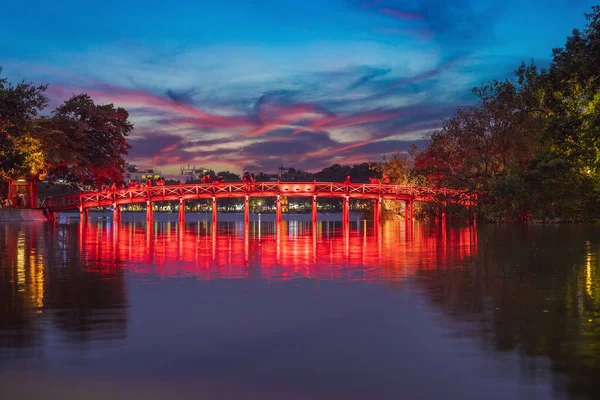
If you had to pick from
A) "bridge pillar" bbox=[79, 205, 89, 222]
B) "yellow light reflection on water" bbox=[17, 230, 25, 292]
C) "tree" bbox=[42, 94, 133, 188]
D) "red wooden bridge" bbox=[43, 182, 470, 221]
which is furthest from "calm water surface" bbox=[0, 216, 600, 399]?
"bridge pillar" bbox=[79, 205, 89, 222]

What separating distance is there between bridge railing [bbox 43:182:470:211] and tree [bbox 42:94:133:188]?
2358mm

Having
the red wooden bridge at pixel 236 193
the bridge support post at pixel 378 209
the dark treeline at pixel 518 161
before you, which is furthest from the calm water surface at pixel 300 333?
the bridge support post at pixel 378 209

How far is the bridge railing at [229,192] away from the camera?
86750mm

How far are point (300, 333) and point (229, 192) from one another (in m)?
85.8

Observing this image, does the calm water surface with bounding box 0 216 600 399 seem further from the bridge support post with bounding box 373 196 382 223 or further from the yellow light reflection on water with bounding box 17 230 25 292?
the bridge support post with bounding box 373 196 382 223

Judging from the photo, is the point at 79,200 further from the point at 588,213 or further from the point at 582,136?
the point at 582,136

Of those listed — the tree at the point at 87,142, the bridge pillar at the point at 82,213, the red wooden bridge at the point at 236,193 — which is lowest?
the bridge pillar at the point at 82,213

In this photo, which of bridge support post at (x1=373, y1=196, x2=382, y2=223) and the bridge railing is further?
bridge support post at (x1=373, y1=196, x2=382, y2=223)

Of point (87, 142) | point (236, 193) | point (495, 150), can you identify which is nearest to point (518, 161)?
point (495, 150)

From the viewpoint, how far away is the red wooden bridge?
86875 millimetres

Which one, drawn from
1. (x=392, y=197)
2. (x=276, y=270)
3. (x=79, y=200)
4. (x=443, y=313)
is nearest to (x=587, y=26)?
(x=276, y=270)

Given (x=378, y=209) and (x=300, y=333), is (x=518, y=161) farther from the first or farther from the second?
(x=300, y=333)

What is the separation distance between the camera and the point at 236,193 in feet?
313

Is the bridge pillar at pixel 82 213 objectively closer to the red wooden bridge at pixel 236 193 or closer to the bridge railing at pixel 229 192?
the red wooden bridge at pixel 236 193
